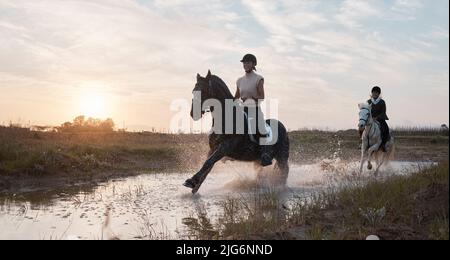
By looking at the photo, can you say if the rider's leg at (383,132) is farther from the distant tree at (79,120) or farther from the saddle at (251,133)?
the distant tree at (79,120)

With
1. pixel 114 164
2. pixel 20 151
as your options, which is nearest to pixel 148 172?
pixel 114 164

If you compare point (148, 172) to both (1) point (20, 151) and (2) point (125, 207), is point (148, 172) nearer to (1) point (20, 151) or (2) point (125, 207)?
(1) point (20, 151)

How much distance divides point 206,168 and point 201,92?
159cm

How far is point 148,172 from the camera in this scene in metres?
16.6

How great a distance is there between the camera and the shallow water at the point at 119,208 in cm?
722

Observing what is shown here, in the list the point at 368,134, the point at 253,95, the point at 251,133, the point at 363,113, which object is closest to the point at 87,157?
the point at 251,133

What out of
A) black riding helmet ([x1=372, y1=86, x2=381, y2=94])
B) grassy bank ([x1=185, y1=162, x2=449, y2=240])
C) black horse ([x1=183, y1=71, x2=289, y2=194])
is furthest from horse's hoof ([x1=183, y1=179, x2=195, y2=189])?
black riding helmet ([x1=372, y1=86, x2=381, y2=94])

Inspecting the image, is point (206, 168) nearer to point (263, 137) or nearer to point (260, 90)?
point (263, 137)

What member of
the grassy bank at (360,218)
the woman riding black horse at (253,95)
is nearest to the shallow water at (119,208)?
the grassy bank at (360,218)

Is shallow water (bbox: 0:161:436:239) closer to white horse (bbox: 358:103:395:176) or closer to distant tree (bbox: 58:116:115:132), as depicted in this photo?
white horse (bbox: 358:103:395:176)

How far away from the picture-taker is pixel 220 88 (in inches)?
413
